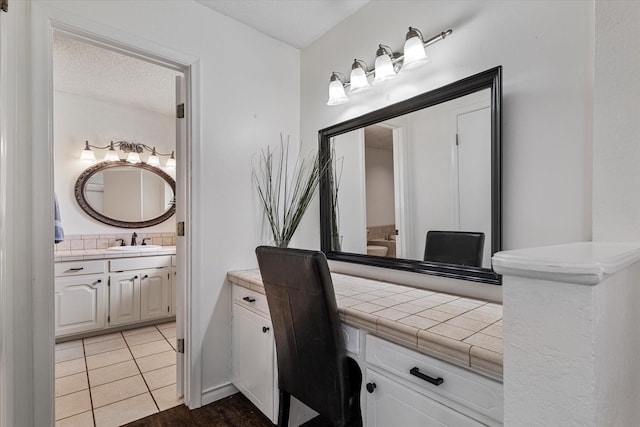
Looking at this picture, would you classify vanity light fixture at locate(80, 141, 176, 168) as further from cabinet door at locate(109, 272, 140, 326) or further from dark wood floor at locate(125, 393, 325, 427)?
dark wood floor at locate(125, 393, 325, 427)

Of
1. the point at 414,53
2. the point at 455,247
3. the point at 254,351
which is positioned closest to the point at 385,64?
the point at 414,53

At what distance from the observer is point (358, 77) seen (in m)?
1.83

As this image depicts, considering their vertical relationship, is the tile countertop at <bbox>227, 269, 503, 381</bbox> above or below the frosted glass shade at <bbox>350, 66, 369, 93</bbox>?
below

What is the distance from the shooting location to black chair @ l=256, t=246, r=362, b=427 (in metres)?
1.12

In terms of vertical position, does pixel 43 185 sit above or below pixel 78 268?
above

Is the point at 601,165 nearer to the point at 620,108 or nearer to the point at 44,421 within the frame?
the point at 620,108

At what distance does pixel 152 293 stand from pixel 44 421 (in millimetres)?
1887

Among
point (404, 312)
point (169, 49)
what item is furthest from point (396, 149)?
point (169, 49)

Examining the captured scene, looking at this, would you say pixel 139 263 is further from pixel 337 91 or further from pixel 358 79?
pixel 358 79

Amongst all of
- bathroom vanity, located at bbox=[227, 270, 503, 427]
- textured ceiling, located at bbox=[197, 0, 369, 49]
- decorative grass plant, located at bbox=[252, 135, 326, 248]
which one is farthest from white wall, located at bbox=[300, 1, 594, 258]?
decorative grass plant, located at bbox=[252, 135, 326, 248]

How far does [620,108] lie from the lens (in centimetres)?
88

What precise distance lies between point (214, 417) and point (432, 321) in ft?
4.83

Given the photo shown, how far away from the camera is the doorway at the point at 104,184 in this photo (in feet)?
6.42

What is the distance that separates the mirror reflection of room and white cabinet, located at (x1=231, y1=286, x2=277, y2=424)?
691 mm
